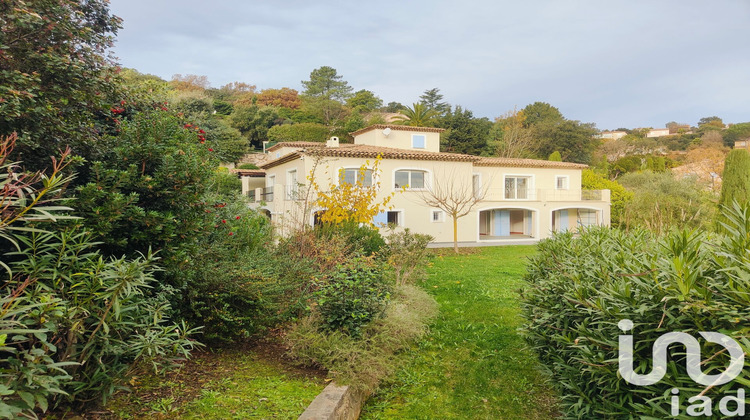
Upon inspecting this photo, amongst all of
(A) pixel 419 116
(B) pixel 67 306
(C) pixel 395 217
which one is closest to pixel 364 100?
(A) pixel 419 116

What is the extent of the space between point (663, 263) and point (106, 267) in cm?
332

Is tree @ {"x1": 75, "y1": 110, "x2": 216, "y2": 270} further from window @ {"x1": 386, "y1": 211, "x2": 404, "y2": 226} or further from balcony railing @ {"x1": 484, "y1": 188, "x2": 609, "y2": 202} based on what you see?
balcony railing @ {"x1": 484, "y1": 188, "x2": 609, "y2": 202}

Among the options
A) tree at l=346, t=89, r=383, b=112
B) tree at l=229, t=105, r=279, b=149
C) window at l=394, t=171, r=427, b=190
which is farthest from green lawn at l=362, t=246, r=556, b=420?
tree at l=346, t=89, r=383, b=112

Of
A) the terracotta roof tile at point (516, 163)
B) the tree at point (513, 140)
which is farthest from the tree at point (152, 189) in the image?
the tree at point (513, 140)

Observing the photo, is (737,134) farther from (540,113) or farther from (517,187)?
(517,187)

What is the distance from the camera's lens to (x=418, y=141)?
25.6 meters

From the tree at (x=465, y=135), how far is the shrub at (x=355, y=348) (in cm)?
3357

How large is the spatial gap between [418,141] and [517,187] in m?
7.55

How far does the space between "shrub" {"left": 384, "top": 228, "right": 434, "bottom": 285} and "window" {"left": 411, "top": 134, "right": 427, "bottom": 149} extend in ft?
48.2

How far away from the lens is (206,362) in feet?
14.2

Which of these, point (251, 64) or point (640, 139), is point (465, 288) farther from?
point (640, 139)

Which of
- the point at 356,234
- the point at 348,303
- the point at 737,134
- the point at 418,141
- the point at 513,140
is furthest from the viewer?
the point at 737,134

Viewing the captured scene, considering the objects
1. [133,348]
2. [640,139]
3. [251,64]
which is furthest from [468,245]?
[640,139]

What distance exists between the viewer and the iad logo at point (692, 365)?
169 cm
